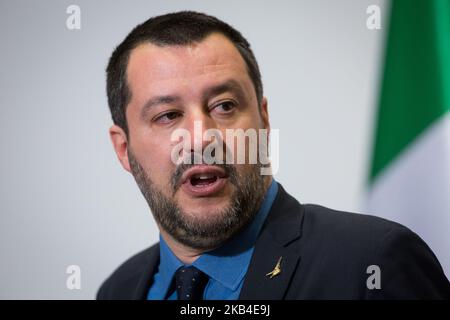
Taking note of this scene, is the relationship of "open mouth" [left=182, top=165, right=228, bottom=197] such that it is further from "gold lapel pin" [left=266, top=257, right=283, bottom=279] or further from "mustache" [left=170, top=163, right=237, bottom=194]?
"gold lapel pin" [left=266, top=257, right=283, bottom=279]

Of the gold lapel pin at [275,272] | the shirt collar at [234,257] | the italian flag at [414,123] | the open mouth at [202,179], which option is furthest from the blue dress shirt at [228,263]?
the italian flag at [414,123]

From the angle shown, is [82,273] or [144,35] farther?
[82,273]

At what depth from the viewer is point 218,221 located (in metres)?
1.63

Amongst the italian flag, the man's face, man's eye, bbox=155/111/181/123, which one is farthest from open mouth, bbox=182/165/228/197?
the italian flag

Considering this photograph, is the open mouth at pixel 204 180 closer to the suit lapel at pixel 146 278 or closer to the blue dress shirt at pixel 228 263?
the blue dress shirt at pixel 228 263

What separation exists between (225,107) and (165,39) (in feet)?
0.90

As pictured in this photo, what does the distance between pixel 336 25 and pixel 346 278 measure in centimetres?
140

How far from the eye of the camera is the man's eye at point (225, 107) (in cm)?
164

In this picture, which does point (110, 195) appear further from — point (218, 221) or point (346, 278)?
point (346, 278)

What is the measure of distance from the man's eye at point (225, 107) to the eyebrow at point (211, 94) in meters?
0.03

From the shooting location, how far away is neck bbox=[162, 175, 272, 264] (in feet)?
5.74

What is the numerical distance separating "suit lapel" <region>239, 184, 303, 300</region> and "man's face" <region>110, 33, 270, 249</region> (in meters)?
0.07

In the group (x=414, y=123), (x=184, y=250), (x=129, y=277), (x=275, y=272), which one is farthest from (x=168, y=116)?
(x=414, y=123)

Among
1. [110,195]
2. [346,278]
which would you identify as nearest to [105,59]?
[110,195]
